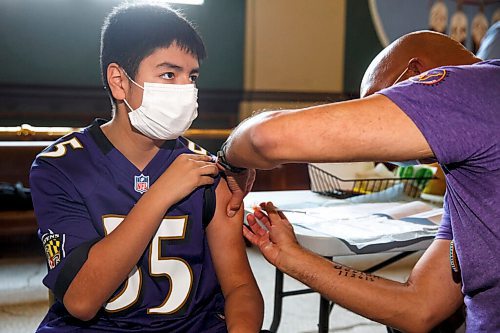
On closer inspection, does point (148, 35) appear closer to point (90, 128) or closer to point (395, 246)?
point (90, 128)

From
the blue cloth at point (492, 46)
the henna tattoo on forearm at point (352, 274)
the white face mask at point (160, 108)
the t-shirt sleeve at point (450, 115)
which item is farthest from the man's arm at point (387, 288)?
the blue cloth at point (492, 46)

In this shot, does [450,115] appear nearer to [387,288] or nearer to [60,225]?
[387,288]

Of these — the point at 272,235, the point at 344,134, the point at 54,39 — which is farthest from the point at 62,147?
the point at 54,39

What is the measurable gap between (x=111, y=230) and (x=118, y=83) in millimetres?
380

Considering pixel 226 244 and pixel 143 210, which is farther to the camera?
pixel 226 244

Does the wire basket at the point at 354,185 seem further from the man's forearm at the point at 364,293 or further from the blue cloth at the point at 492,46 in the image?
the man's forearm at the point at 364,293

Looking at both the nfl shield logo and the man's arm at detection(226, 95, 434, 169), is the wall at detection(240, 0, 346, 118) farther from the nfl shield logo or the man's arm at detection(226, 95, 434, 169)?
the man's arm at detection(226, 95, 434, 169)

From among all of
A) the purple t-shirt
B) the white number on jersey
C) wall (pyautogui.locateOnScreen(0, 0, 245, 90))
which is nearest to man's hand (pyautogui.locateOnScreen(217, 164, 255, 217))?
the white number on jersey

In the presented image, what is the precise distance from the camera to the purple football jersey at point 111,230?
46.5 inches

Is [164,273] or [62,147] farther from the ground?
[62,147]

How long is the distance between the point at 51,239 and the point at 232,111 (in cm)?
395

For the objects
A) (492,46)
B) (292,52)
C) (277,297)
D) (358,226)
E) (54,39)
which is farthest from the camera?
(292,52)

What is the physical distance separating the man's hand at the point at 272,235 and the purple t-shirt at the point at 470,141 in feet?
1.37

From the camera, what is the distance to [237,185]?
1.29 metres
